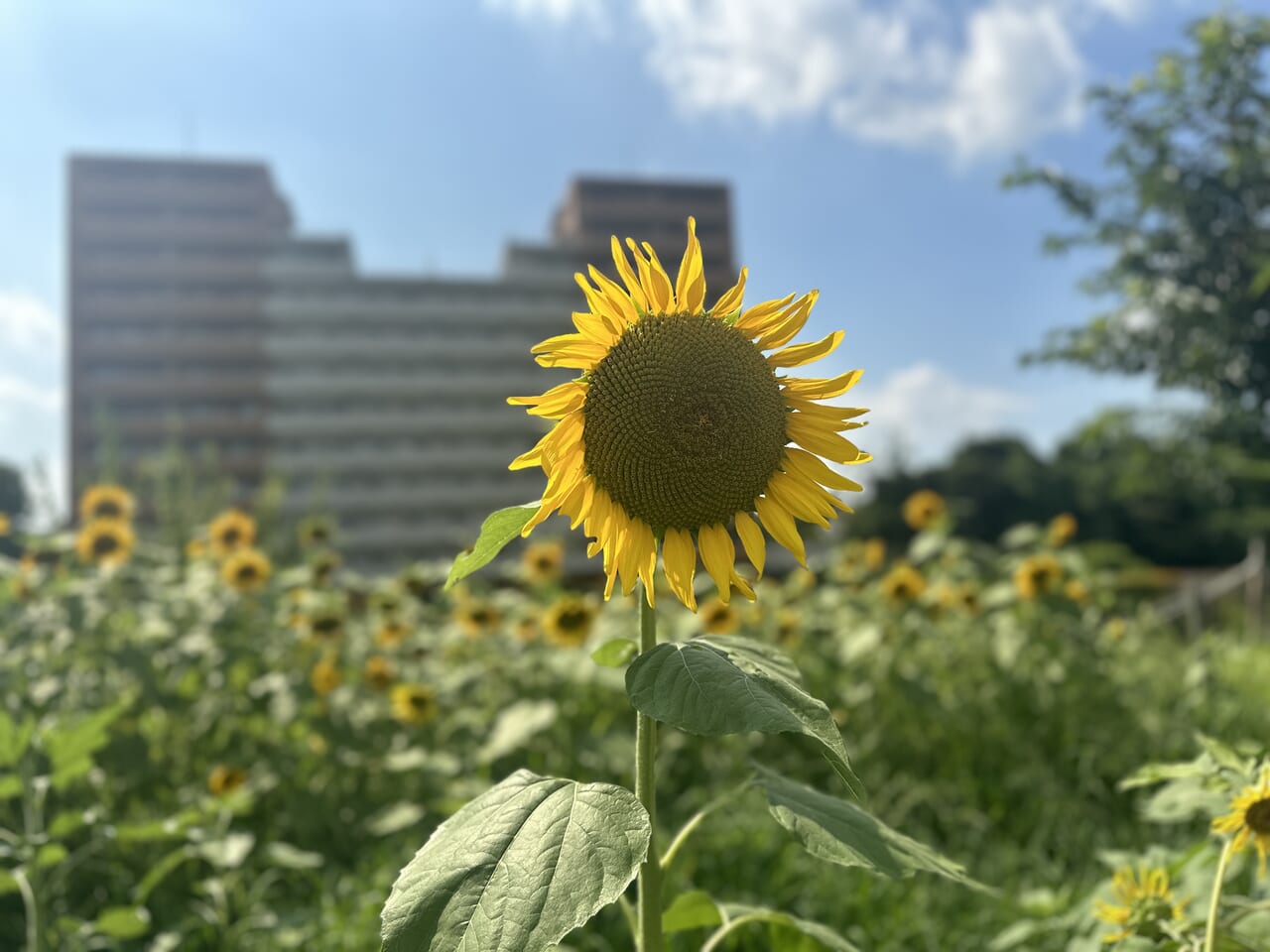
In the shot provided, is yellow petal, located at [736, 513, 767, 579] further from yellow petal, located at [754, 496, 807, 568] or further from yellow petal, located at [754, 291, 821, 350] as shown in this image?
yellow petal, located at [754, 291, 821, 350]

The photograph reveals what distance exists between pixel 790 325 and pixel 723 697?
48cm

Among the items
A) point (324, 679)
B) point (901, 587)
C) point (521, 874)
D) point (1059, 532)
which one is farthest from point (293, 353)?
point (521, 874)

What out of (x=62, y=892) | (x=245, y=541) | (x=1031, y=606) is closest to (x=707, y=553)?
(x=62, y=892)

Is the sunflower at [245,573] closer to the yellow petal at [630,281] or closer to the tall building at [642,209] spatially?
the yellow petal at [630,281]

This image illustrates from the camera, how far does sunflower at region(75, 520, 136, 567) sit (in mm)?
4098

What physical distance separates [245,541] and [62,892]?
2.26 meters

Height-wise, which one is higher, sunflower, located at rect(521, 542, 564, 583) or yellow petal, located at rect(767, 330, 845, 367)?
yellow petal, located at rect(767, 330, 845, 367)

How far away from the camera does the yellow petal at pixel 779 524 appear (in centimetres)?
117

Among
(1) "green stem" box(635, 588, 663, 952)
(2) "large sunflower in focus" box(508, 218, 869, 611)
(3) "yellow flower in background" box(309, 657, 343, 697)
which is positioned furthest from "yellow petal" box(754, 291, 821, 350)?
(3) "yellow flower in background" box(309, 657, 343, 697)

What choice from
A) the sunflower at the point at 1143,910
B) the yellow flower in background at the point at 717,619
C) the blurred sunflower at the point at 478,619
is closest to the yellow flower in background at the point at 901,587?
the yellow flower in background at the point at 717,619

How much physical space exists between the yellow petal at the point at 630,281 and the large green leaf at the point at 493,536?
0.27 m

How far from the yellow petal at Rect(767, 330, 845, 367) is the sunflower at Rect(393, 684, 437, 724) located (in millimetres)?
2570

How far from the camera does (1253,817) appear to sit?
125 cm

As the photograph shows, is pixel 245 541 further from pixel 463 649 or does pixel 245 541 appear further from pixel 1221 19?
pixel 1221 19
